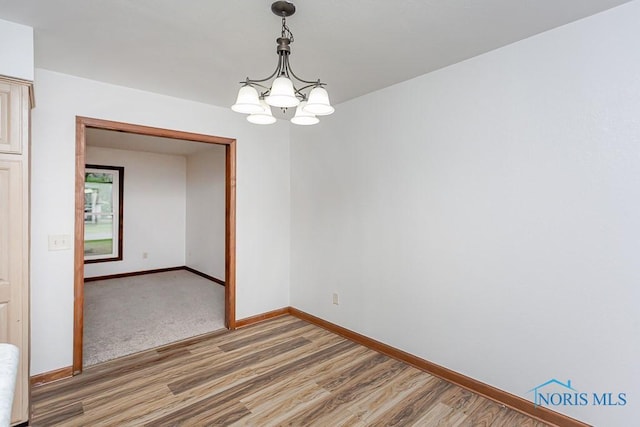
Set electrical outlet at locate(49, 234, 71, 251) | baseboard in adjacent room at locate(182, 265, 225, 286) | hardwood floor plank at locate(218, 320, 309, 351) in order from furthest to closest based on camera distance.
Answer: baseboard in adjacent room at locate(182, 265, 225, 286) < hardwood floor plank at locate(218, 320, 309, 351) < electrical outlet at locate(49, 234, 71, 251)

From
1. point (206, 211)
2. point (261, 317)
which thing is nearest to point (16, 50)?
point (261, 317)

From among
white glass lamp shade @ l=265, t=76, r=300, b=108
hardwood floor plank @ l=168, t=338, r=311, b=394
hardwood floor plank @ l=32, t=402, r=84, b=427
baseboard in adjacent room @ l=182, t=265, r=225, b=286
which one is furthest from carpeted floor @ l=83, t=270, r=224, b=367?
white glass lamp shade @ l=265, t=76, r=300, b=108

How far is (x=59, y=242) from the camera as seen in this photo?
2.59 m

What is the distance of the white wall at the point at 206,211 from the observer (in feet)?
18.6

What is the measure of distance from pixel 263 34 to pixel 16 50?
4.77ft

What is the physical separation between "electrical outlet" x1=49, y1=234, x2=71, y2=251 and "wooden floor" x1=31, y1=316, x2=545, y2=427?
3.44 ft

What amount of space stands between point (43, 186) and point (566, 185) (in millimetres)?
3730

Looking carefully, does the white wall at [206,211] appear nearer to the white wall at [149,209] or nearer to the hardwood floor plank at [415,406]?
the white wall at [149,209]

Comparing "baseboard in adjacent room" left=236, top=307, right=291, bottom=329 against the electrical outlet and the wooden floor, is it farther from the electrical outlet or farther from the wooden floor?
the electrical outlet

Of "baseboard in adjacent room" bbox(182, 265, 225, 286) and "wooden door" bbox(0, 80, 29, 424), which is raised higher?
"wooden door" bbox(0, 80, 29, 424)

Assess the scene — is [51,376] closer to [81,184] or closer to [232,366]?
[232,366]

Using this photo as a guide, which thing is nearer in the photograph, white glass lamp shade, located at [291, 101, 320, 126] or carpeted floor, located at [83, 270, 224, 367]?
white glass lamp shade, located at [291, 101, 320, 126]

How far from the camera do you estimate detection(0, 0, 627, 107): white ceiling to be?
1738mm

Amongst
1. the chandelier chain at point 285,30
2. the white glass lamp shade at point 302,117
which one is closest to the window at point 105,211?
the chandelier chain at point 285,30
